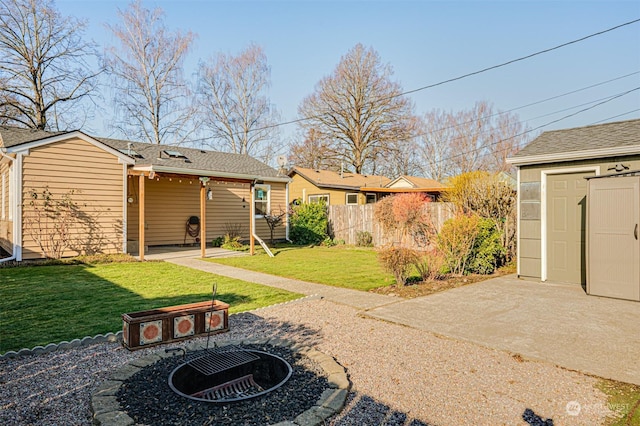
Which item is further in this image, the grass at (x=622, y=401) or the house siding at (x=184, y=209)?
the house siding at (x=184, y=209)

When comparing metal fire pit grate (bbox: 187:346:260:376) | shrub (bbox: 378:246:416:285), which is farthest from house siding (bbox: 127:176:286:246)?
metal fire pit grate (bbox: 187:346:260:376)

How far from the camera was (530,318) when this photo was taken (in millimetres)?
4945

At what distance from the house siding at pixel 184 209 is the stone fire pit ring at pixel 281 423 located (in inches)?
356

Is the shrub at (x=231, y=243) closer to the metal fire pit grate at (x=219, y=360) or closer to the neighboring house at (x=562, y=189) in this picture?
the neighboring house at (x=562, y=189)

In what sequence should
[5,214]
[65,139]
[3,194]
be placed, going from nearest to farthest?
[65,139] → [5,214] → [3,194]

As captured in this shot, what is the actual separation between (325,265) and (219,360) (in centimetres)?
688

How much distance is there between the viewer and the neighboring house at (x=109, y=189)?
9375 millimetres

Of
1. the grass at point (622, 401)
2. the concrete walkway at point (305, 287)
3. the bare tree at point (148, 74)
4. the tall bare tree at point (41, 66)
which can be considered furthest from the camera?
the bare tree at point (148, 74)

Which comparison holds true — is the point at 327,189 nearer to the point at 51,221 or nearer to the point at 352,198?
the point at 352,198

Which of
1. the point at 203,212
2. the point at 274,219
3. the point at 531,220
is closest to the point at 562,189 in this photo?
the point at 531,220

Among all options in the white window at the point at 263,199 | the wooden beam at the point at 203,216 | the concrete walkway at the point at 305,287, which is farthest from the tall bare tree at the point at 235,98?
the concrete walkway at the point at 305,287

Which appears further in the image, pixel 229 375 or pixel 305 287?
pixel 305 287

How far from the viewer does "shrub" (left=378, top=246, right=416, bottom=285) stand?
673 centimetres

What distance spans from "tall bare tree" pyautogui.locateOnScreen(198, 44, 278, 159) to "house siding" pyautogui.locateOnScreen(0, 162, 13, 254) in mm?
15869
